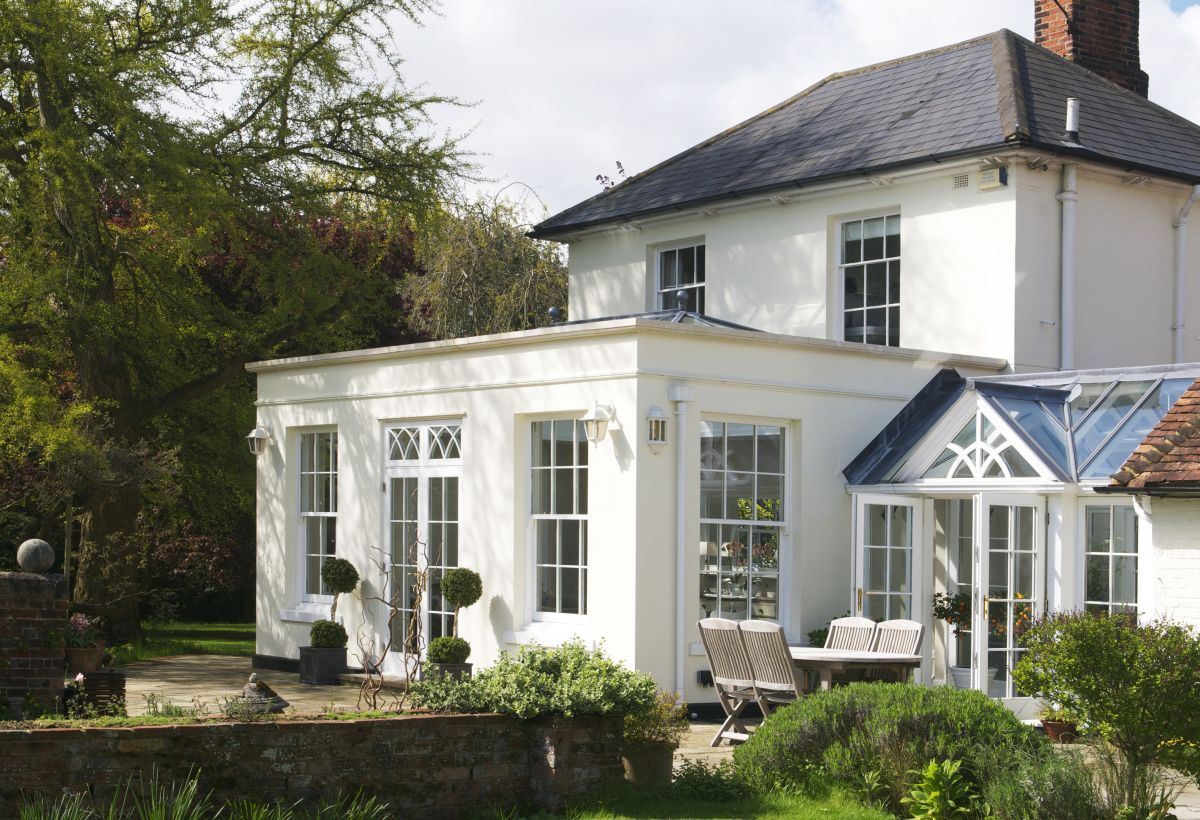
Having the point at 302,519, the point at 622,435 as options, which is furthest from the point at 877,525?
the point at 302,519

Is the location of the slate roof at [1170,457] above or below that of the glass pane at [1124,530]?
above

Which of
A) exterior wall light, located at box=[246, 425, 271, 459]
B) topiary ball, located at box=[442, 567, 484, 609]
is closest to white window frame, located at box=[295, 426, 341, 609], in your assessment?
exterior wall light, located at box=[246, 425, 271, 459]

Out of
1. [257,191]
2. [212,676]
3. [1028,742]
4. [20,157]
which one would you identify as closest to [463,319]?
[257,191]

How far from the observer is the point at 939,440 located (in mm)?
13969

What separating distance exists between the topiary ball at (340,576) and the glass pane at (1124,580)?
25.4 ft

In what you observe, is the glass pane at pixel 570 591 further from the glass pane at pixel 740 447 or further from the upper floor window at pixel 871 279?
the upper floor window at pixel 871 279

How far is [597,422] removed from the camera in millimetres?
13469

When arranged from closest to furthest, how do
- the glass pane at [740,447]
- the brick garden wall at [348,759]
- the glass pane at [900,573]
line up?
the brick garden wall at [348,759], the glass pane at [740,447], the glass pane at [900,573]

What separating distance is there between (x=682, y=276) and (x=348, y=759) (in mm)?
12320

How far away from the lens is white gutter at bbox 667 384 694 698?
13.4 metres

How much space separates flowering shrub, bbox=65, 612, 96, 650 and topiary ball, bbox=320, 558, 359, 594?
359 centimetres

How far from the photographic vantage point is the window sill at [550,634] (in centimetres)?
1373

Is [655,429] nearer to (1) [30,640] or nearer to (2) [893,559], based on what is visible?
(2) [893,559]

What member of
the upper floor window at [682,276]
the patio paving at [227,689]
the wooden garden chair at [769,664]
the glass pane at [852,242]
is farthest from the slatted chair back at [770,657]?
the upper floor window at [682,276]
